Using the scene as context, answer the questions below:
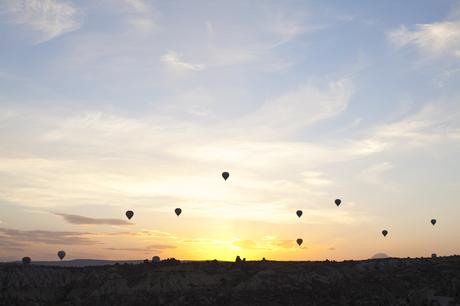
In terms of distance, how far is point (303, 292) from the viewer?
6538 centimetres

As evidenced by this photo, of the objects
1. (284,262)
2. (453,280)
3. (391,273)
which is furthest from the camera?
(284,262)

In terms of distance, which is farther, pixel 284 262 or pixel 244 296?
pixel 284 262

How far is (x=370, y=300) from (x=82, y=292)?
33.9 meters

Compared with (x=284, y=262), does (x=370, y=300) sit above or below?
below

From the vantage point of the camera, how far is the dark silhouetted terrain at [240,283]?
63062 millimetres

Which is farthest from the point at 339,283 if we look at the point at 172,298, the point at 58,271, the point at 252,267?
the point at 58,271

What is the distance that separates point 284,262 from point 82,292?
2628 centimetres

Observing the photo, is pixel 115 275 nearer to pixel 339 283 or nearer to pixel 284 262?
pixel 284 262

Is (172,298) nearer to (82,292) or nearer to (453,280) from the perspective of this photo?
(82,292)

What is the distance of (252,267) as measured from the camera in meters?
72.9

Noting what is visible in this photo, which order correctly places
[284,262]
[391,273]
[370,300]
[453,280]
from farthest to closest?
[284,262]
[391,273]
[453,280]
[370,300]

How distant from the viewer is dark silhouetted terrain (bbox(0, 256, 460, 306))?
2483 inches

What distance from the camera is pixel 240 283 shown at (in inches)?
2667

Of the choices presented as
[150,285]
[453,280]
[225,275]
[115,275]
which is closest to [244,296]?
[225,275]
